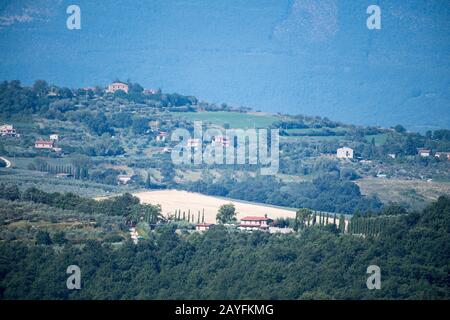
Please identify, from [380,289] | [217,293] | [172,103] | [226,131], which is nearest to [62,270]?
[217,293]

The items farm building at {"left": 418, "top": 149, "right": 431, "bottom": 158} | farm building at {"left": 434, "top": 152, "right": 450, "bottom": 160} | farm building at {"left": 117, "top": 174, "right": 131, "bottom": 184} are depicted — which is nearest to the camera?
farm building at {"left": 117, "top": 174, "right": 131, "bottom": 184}

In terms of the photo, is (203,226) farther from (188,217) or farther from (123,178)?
(123,178)

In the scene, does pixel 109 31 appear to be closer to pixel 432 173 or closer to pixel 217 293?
pixel 432 173

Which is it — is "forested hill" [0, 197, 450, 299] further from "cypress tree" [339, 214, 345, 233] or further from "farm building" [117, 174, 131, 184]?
"farm building" [117, 174, 131, 184]

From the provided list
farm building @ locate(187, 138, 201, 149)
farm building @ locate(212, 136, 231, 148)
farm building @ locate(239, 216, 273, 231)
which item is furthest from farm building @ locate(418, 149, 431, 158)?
farm building @ locate(239, 216, 273, 231)

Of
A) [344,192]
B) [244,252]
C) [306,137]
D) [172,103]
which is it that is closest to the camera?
[244,252]
